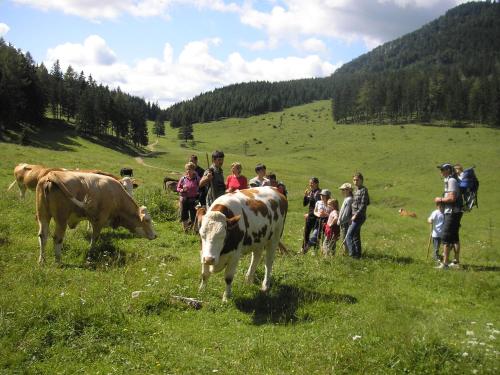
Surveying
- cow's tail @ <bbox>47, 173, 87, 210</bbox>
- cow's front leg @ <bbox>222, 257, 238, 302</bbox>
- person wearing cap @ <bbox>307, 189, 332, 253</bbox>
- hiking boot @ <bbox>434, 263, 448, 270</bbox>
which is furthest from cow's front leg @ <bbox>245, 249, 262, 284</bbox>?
hiking boot @ <bbox>434, 263, 448, 270</bbox>

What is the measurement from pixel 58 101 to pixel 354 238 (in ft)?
299

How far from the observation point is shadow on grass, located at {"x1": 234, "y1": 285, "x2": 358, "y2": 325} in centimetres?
800

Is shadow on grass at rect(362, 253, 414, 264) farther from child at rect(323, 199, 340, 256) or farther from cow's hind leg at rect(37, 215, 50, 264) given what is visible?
cow's hind leg at rect(37, 215, 50, 264)

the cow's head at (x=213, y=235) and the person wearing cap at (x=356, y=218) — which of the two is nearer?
the cow's head at (x=213, y=235)

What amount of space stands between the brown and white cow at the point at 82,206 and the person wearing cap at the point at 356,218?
226 inches

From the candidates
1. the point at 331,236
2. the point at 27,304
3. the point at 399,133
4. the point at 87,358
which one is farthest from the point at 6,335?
the point at 399,133

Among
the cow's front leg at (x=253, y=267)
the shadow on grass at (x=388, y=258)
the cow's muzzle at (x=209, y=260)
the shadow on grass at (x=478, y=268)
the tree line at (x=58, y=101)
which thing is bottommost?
the shadow on grass at (x=478, y=268)

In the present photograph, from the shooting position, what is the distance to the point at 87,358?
6000 millimetres

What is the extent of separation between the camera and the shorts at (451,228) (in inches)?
477

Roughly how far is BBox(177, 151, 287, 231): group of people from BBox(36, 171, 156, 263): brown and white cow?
2.06 m

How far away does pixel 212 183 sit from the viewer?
1191cm

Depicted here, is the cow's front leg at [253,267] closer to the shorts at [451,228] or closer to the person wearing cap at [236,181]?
the person wearing cap at [236,181]

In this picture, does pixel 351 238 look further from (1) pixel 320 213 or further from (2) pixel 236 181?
(2) pixel 236 181

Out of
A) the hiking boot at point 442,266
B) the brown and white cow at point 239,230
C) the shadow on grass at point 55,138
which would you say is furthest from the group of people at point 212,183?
the shadow on grass at point 55,138
